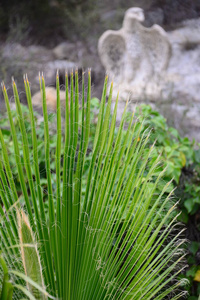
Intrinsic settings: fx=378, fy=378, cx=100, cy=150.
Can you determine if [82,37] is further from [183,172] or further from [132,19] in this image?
[183,172]

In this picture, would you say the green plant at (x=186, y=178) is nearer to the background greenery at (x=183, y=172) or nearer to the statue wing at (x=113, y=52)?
the background greenery at (x=183, y=172)

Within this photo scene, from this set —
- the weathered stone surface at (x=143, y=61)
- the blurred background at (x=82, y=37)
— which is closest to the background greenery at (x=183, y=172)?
the blurred background at (x=82, y=37)

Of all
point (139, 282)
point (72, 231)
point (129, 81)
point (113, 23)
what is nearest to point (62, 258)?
point (72, 231)

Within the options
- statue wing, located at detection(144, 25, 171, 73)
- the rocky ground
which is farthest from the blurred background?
statue wing, located at detection(144, 25, 171, 73)

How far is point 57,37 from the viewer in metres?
6.26

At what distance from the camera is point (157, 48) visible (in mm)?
5219

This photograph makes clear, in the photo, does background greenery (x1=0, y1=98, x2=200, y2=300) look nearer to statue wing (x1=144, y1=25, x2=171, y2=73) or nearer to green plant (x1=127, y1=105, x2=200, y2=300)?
green plant (x1=127, y1=105, x2=200, y2=300)

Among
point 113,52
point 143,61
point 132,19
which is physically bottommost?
point 143,61

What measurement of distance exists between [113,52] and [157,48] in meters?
0.61

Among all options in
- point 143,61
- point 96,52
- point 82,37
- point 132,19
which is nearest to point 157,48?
point 143,61

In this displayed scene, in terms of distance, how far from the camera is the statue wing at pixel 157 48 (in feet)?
16.9

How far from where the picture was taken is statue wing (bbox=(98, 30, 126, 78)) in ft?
17.2

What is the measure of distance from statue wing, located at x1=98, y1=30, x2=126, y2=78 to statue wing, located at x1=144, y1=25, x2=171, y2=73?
0.35 meters

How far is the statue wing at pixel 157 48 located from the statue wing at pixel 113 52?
13.7 inches
